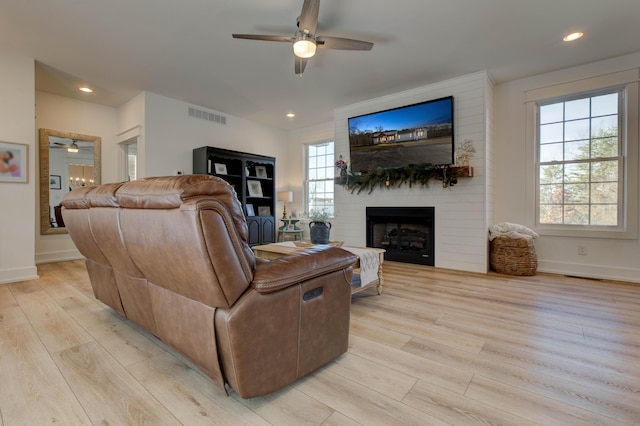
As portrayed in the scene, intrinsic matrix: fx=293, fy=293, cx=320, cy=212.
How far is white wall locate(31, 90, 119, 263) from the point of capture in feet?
15.3

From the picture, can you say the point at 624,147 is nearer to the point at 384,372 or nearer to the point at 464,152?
the point at 464,152

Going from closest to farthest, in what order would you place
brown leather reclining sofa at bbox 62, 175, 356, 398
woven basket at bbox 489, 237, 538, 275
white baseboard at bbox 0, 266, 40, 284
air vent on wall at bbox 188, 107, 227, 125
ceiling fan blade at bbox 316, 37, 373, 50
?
brown leather reclining sofa at bbox 62, 175, 356, 398 < ceiling fan blade at bbox 316, 37, 373, 50 < white baseboard at bbox 0, 266, 40, 284 < woven basket at bbox 489, 237, 538, 275 < air vent on wall at bbox 188, 107, 227, 125

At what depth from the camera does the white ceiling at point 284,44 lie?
2.74m

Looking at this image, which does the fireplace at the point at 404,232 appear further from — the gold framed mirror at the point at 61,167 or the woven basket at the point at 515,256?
the gold framed mirror at the point at 61,167

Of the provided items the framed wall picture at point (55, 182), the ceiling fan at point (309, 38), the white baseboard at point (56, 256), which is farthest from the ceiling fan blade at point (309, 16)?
the white baseboard at point (56, 256)

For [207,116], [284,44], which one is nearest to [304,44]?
[284,44]

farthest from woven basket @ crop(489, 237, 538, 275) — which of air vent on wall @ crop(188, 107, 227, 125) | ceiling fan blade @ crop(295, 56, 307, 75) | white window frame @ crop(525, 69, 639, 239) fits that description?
air vent on wall @ crop(188, 107, 227, 125)

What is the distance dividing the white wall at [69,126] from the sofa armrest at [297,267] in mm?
5303

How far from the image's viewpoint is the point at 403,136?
179 inches

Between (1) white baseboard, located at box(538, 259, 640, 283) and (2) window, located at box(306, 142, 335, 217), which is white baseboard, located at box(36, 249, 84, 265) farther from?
(1) white baseboard, located at box(538, 259, 640, 283)

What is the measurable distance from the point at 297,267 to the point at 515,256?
3651mm

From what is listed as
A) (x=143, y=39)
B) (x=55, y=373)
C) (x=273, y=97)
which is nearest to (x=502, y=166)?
(x=273, y=97)

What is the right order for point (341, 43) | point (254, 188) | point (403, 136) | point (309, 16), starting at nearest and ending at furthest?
1. point (309, 16)
2. point (341, 43)
3. point (403, 136)
4. point (254, 188)

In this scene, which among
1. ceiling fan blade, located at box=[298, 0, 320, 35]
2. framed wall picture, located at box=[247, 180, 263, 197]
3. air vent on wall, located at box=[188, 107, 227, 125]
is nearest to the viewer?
ceiling fan blade, located at box=[298, 0, 320, 35]
